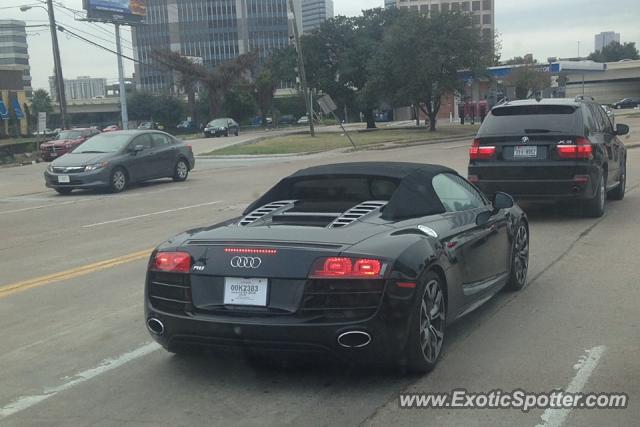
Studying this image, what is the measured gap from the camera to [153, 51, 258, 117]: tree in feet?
263

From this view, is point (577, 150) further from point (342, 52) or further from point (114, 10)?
point (114, 10)

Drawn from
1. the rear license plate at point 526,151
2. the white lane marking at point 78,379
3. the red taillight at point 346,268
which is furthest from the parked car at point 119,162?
the red taillight at point 346,268

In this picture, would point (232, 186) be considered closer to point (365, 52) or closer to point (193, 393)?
point (193, 393)

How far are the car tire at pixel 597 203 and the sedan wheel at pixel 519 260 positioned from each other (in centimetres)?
431

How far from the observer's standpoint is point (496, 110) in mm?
11484

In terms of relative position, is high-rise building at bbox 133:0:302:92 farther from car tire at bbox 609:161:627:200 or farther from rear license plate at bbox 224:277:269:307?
rear license plate at bbox 224:277:269:307

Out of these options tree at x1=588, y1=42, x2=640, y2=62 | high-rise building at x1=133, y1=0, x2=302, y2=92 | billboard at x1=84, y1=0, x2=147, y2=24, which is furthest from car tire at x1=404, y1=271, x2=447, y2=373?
tree at x1=588, y1=42, x2=640, y2=62

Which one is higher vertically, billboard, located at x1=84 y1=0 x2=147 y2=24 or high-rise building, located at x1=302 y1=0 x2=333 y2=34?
high-rise building, located at x1=302 y1=0 x2=333 y2=34

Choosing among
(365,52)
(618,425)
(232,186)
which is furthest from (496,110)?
(365,52)

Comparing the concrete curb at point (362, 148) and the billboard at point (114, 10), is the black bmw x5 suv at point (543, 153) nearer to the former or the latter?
the concrete curb at point (362, 148)

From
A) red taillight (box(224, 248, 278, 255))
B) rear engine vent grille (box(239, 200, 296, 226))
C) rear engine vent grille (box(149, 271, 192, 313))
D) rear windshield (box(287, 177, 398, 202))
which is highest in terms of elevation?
rear windshield (box(287, 177, 398, 202))

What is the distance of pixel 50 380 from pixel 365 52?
5110cm

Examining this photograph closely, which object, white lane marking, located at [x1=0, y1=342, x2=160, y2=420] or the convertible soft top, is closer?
white lane marking, located at [x1=0, y1=342, x2=160, y2=420]

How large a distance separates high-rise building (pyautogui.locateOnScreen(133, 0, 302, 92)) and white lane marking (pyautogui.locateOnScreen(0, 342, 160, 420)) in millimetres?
142386
